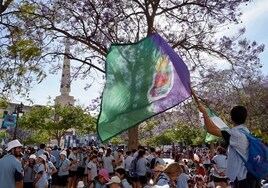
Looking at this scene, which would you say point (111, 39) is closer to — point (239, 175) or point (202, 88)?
point (202, 88)

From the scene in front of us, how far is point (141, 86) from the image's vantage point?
4.80 meters

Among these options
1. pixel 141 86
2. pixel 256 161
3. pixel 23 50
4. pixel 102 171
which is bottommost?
pixel 102 171

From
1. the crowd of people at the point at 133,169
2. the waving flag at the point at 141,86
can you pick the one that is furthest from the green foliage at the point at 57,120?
the waving flag at the point at 141,86

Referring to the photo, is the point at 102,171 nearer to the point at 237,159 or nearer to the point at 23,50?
the point at 237,159

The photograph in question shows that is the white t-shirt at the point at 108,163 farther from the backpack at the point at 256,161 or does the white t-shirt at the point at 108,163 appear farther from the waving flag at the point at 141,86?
the backpack at the point at 256,161

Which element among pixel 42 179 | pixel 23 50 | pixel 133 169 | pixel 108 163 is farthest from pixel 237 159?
pixel 23 50

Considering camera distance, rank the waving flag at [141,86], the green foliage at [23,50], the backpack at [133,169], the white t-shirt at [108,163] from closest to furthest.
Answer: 1. the waving flag at [141,86]
2. the backpack at [133,169]
3. the green foliage at [23,50]
4. the white t-shirt at [108,163]

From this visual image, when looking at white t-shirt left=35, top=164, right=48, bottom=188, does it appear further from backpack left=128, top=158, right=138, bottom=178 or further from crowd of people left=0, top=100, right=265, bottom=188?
backpack left=128, top=158, right=138, bottom=178

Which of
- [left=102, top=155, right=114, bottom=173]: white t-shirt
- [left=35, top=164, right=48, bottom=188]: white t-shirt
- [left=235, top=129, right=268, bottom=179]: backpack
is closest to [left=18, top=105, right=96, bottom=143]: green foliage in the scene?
[left=102, top=155, right=114, bottom=173]: white t-shirt

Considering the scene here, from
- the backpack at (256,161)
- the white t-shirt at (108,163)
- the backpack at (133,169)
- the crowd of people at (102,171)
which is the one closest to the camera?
the backpack at (256,161)

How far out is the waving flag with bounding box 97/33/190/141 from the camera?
461 cm

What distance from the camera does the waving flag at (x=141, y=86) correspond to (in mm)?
4605

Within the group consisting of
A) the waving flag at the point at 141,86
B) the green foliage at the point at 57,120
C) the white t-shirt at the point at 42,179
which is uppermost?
the green foliage at the point at 57,120

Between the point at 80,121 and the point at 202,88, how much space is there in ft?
103
